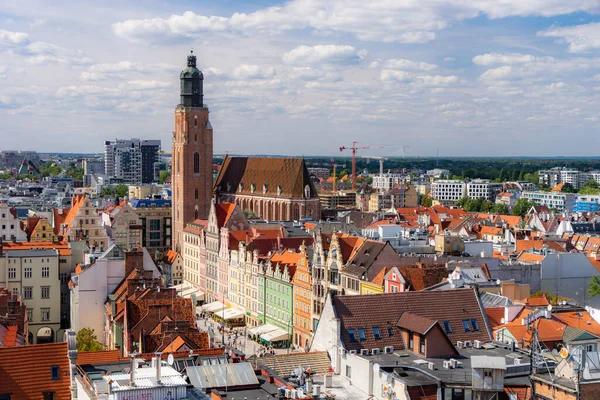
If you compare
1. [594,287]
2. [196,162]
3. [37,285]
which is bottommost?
[37,285]

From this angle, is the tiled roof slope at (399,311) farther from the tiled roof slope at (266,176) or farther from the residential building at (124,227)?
the tiled roof slope at (266,176)

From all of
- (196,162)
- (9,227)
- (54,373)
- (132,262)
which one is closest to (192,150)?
(196,162)

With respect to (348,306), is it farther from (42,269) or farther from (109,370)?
(42,269)

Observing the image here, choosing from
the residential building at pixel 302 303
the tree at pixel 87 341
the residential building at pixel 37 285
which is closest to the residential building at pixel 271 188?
the residential building at pixel 302 303

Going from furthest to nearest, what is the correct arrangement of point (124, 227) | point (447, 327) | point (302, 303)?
point (124, 227), point (302, 303), point (447, 327)

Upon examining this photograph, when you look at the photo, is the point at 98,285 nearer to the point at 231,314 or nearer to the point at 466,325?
the point at 231,314

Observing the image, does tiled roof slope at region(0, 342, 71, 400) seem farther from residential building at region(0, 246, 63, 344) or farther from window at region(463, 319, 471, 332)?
residential building at region(0, 246, 63, 344)
